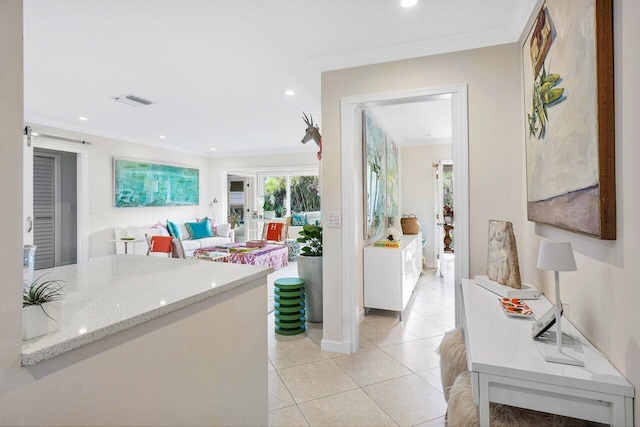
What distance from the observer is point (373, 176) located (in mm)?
3834

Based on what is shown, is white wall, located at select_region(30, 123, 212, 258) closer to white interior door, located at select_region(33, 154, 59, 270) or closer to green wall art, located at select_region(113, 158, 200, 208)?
green wall art, located at select_region(113, 158, 200, 208)

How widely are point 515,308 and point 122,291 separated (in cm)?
166

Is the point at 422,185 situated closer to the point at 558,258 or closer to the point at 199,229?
the point at 199,229

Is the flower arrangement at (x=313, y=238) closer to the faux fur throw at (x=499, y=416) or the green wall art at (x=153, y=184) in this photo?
the faux fur throw at (x=499, y=416)

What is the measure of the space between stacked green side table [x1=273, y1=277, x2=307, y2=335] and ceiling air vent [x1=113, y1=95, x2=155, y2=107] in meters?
2.78

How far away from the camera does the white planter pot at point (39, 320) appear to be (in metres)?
0.79

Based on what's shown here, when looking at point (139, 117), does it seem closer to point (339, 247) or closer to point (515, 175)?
point (339, 247)

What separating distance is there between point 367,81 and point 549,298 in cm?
198

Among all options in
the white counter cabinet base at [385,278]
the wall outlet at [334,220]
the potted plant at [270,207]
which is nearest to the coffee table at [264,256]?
the potted plant at [270,207]

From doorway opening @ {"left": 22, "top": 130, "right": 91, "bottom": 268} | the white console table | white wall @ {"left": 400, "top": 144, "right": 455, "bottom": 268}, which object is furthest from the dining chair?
the white console table

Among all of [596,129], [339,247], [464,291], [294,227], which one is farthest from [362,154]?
[294,227]

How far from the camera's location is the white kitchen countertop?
0.84 meters

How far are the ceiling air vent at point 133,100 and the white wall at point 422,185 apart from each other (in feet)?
14.3

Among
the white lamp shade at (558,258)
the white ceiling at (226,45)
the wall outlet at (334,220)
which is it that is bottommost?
the white lamp shade at (558,258)
